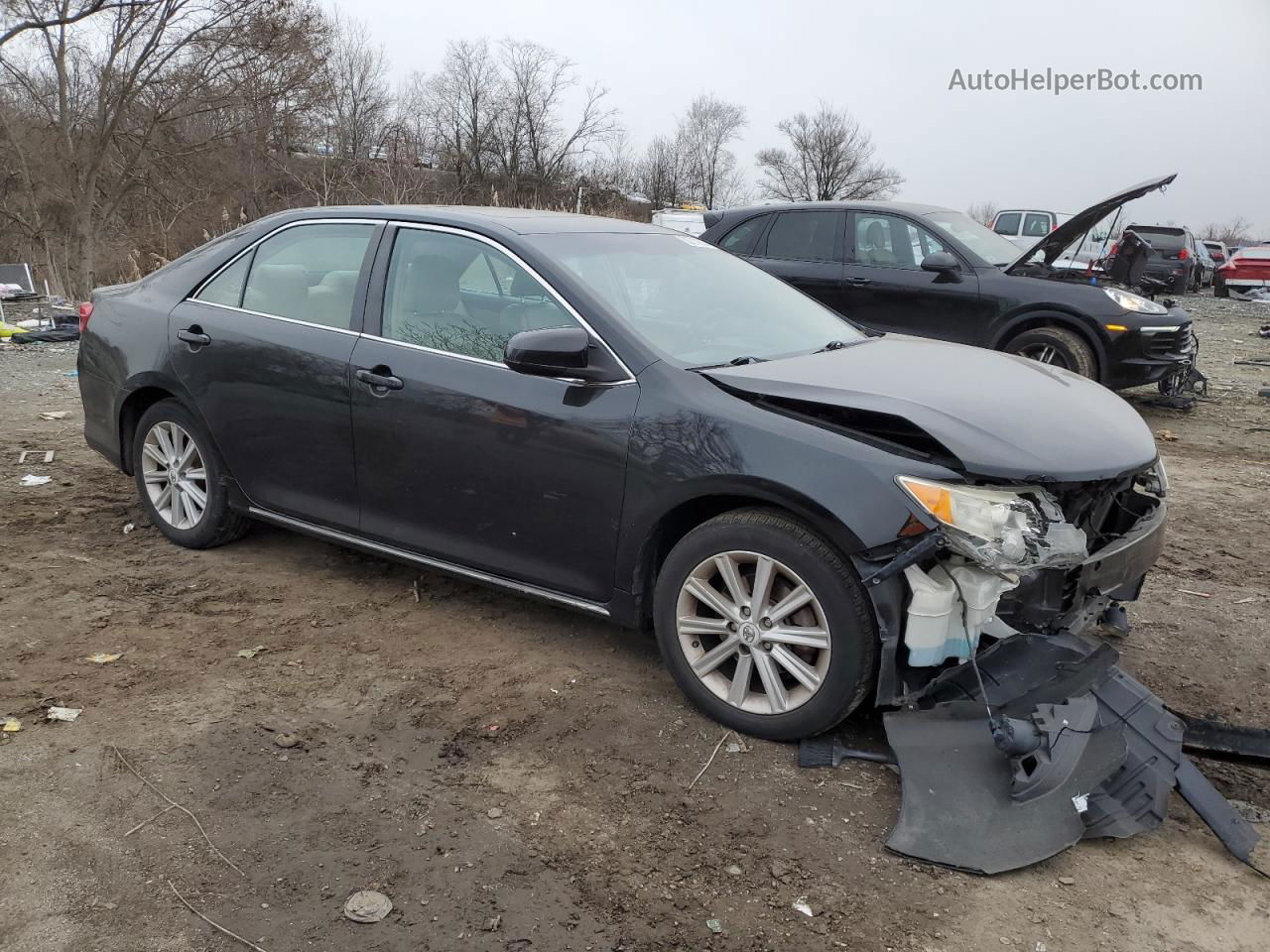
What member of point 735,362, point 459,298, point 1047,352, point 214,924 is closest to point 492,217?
point 459,298

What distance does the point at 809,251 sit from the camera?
9398 mm

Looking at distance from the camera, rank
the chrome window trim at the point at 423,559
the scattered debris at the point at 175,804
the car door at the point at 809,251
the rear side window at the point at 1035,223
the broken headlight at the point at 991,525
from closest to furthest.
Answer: the scattered debris at the point at 175,804
the broken headlight at the point at 991,525
the chrome window trim at the point at 423,559
the car door at the point at 809,251
the rear side window at the point at 1035,223

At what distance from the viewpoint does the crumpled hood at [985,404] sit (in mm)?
3102

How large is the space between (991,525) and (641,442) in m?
1.16

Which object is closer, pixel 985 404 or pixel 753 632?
pixel 753 632

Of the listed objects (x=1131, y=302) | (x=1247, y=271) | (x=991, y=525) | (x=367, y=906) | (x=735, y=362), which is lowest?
(x=367, y=906)

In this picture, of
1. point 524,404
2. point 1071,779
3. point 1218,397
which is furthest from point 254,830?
point 1218,397

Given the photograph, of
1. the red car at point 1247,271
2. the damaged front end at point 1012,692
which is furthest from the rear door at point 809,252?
the red car at point 1247,271

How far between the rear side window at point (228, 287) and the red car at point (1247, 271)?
29.9 meters

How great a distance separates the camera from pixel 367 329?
4.14 meters

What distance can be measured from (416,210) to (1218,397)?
31.1 ft

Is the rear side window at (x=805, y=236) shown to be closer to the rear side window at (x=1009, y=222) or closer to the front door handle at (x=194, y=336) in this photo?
the front door handle at (x=194, y=336)

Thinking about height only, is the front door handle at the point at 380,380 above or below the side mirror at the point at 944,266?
below

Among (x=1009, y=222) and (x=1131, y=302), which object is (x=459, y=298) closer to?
(x=1131, y=302)
